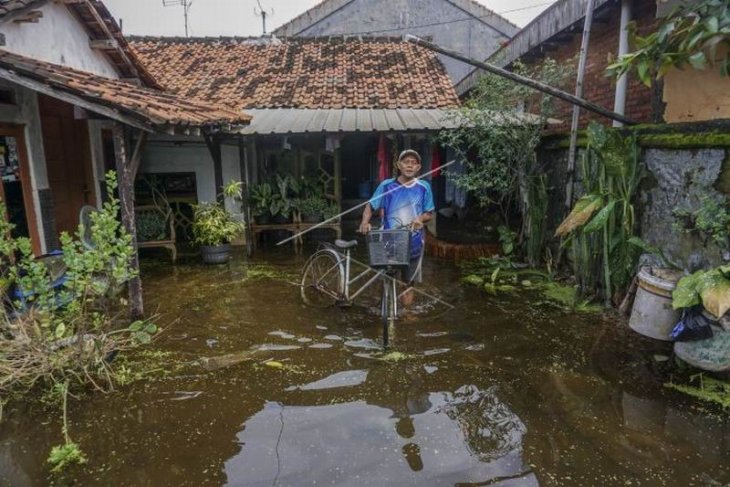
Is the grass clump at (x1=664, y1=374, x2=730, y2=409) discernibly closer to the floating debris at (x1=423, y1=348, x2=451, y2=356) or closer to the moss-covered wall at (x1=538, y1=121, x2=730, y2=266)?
the moss-covered wall at (x1=538, y1=121, x2=730, y2=266)

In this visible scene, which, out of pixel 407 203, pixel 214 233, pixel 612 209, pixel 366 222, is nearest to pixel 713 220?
pixel 612 209

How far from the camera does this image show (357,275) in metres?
5.95

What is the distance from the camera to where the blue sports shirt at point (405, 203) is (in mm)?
5320

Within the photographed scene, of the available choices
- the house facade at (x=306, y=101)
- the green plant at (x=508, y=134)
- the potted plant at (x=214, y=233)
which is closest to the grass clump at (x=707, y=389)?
the green plant at (x=508, y=134)

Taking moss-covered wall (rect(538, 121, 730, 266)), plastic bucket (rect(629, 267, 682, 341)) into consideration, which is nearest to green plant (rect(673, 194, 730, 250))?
moss-covered wall (rect(538, 121, 730, 266))

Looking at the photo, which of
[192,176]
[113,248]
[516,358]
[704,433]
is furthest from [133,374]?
[192,176]

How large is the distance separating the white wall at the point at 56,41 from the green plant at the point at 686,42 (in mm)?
6678

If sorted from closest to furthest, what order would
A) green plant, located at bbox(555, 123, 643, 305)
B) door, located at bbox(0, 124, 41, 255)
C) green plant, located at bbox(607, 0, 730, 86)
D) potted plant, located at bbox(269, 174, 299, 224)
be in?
green plant, located at bbox(607, 0, 730, 86) < green plant, located at bbox(555, 123, 643, 305) < door, located at bbox(0, 124, 41, 255) < potted plant, located at bbox(269, 174, 299, 224)

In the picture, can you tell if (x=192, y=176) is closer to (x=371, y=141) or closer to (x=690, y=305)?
(x=371, y=141)

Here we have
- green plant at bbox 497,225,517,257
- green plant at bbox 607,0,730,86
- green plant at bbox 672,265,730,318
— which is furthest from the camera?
green plant at bbox 497,225,517,257

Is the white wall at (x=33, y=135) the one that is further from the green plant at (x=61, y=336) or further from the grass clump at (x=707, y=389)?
the grass clump at (x=707, y=389)

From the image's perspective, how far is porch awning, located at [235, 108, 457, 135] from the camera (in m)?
8.01

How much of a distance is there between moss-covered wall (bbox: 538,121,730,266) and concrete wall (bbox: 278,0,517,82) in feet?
40.2

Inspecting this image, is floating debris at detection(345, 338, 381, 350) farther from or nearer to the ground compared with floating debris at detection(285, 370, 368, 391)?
farther from the ground
